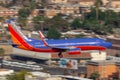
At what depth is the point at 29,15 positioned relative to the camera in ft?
223

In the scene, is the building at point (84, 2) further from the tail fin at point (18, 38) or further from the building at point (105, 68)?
the building at point (105, 68)

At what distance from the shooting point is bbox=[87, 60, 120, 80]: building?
39031 mm

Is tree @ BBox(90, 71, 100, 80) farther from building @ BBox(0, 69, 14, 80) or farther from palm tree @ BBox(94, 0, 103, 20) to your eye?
palm tree @ BBox(94, 0, 103, 20)

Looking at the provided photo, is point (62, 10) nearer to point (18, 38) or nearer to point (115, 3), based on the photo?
point (115, 3)

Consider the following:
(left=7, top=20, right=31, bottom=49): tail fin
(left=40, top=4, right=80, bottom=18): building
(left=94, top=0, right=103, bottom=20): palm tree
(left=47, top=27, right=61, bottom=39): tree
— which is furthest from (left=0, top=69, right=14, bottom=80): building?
(left=40, top=4, right=80, bottom=18): building

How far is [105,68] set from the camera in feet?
129

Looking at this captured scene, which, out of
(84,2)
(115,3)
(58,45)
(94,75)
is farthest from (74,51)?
(84,2)

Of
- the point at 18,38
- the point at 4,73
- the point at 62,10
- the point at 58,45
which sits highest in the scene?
the point at 4,73

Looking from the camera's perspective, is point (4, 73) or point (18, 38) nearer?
point (4, 73)

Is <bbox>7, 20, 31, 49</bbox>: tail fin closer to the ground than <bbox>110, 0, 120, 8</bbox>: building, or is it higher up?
higher up

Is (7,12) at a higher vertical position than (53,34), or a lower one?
higher

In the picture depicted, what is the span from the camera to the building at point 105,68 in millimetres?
39031

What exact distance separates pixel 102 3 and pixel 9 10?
958 centimetres

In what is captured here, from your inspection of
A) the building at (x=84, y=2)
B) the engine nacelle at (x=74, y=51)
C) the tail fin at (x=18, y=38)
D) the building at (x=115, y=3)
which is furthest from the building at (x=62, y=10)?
the engine nacelle at (x=74, y=51)
